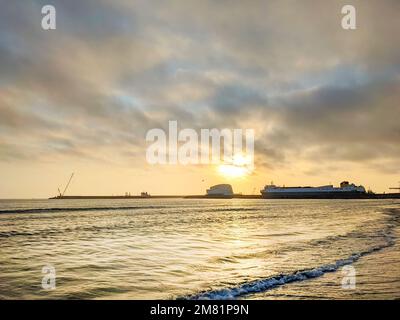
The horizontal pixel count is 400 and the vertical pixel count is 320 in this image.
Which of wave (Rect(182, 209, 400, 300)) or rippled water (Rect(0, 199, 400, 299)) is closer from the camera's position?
wave (Rect(182, 209, 400, 300))

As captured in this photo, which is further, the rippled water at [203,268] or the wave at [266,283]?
the rippled water at [203,268]

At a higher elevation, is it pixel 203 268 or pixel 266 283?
pixel 266 283

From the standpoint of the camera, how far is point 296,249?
93.0 feet

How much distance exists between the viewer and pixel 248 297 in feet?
48.8

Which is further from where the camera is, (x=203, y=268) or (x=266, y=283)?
(x=203, y=268)

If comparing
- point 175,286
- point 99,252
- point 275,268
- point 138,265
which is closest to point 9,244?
point 99,252
